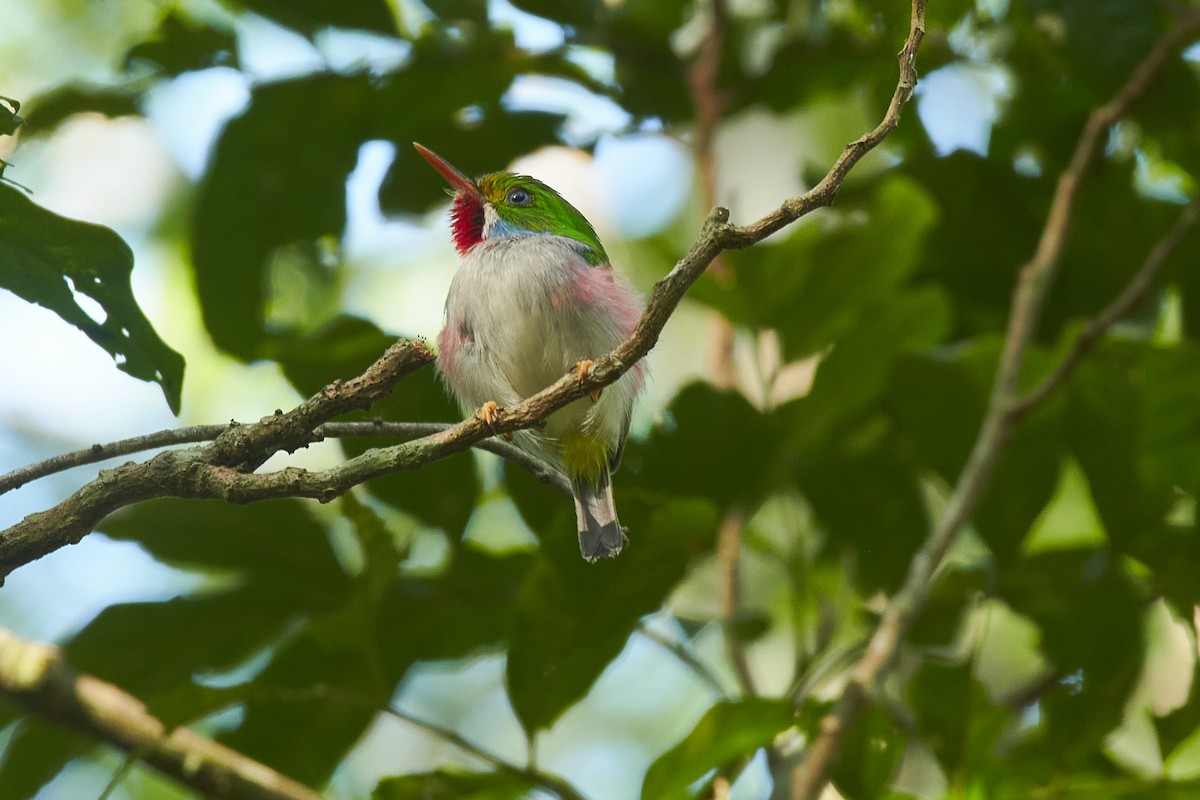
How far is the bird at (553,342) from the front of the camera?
7.58ft

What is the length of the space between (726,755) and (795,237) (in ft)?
4.06

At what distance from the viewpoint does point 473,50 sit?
9.87 feet

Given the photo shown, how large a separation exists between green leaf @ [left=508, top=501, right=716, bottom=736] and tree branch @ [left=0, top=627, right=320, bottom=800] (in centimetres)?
47

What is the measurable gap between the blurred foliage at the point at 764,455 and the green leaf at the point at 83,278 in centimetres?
56

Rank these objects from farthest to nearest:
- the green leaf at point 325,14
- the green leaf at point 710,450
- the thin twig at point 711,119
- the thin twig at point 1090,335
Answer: the thin twig at point 711,119, the green leaf at point 325,14, the green leaf at point 710,450, the thin twig at point 1090,335

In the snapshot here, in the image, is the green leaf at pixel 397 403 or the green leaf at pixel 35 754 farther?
the green leaf at pixel 35 754

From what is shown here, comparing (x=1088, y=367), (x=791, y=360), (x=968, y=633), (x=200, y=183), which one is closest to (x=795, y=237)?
(x=791, y=360)

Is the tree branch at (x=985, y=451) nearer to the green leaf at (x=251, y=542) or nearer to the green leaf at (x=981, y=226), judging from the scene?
the green leaf at (x=981, y=226)

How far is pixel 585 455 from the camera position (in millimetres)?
2504

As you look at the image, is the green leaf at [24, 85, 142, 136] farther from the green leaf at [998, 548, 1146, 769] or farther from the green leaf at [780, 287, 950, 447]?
the green leaf at [998, 548, 1146, 769]

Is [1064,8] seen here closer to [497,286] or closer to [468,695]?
[497,286]

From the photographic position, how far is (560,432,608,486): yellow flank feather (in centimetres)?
249

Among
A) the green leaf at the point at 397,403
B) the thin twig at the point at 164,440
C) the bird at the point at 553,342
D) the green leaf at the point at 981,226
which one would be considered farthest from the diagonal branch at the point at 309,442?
the green leaf at the point at 981,226

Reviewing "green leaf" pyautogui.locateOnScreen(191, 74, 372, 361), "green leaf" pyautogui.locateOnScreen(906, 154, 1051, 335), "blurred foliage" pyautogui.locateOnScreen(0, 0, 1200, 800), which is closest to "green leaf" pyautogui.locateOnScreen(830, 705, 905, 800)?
"blurred foliage" pyautogui.locateOnScreen(0, 0, 1200, 800)
